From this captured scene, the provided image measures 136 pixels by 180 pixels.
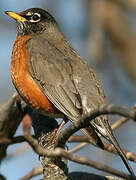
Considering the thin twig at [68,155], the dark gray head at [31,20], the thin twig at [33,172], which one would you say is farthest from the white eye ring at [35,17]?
the thin twig at [68,155]

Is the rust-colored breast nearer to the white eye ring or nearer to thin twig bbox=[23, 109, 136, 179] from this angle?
the white eye ring

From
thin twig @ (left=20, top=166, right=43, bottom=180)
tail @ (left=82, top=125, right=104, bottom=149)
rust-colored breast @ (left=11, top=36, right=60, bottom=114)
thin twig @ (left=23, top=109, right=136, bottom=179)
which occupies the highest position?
thin twig @ (left=23, top=109, right=136, bottom=179)

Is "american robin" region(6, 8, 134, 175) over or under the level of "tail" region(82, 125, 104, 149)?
over

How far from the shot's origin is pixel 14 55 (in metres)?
5.50

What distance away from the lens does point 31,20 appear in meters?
6.15

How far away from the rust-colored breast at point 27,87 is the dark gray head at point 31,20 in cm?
80

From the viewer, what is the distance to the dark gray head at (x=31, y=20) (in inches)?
239

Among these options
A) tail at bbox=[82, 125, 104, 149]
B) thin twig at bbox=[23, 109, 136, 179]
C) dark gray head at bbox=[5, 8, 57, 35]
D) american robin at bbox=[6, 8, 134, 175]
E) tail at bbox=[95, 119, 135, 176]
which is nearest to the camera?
thin twig at bbox=[23, 109, 136, 179]

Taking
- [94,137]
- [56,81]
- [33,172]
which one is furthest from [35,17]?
[33,172]

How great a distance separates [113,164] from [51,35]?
219 cm

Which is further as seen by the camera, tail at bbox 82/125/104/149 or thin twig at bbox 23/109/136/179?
tail at bbox 82/125/104/149

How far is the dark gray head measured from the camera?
6.07 meters

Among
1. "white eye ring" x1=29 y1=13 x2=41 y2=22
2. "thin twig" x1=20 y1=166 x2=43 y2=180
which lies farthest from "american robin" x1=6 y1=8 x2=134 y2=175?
"thin twig" x1=20 y1=166 x2=43 y2=180

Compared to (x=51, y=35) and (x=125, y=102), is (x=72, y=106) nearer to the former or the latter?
(x=51, y=35)
